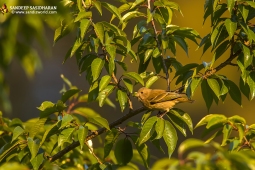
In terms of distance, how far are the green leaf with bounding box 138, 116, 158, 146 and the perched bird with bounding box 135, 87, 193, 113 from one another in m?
0.39

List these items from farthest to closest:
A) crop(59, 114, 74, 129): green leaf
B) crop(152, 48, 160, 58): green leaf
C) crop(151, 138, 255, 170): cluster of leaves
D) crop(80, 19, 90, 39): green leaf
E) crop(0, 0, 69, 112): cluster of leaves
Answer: crop(152, 48, 160, 58): green leaf
crop(80, 19, 90, 39): green leaf
crop(59, 114, 74, 129): green leaf
crop(151, 138, 255, 170): cluster of leaves
crop(0, 0, 69, 112): cluster of leaves

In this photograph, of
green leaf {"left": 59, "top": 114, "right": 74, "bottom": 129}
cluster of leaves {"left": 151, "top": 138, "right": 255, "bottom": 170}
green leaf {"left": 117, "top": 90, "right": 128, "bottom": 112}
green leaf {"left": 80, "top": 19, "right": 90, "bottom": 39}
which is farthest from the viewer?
green leaf {"left": 117, "top": 90, "right": 128, "bottom": 112}

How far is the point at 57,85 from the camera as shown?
6.96m

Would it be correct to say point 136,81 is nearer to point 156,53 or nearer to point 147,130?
point 156,53

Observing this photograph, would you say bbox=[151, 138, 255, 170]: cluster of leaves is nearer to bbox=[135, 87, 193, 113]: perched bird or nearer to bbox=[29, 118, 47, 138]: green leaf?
bbox=[29, 118, 47, 138]: green leaf

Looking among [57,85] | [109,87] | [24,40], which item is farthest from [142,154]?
[57,85]

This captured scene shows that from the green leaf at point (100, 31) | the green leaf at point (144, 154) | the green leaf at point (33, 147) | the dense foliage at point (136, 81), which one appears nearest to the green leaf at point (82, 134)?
the dense foliage at point (136, 81)

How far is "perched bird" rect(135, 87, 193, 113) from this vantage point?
9.33 ft

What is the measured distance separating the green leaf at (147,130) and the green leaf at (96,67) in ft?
1.06

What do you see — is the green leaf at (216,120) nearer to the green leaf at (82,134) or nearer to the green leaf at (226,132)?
the green leaf at (226,132)

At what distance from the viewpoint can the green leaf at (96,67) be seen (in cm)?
243

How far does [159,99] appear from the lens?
292 centimetres

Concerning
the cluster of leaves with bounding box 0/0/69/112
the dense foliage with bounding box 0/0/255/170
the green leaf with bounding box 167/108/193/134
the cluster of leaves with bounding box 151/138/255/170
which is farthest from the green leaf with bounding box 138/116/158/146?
the cluster of leaves with bounding box 0/0/69/112

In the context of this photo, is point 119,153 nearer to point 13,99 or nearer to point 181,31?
point 181,31
